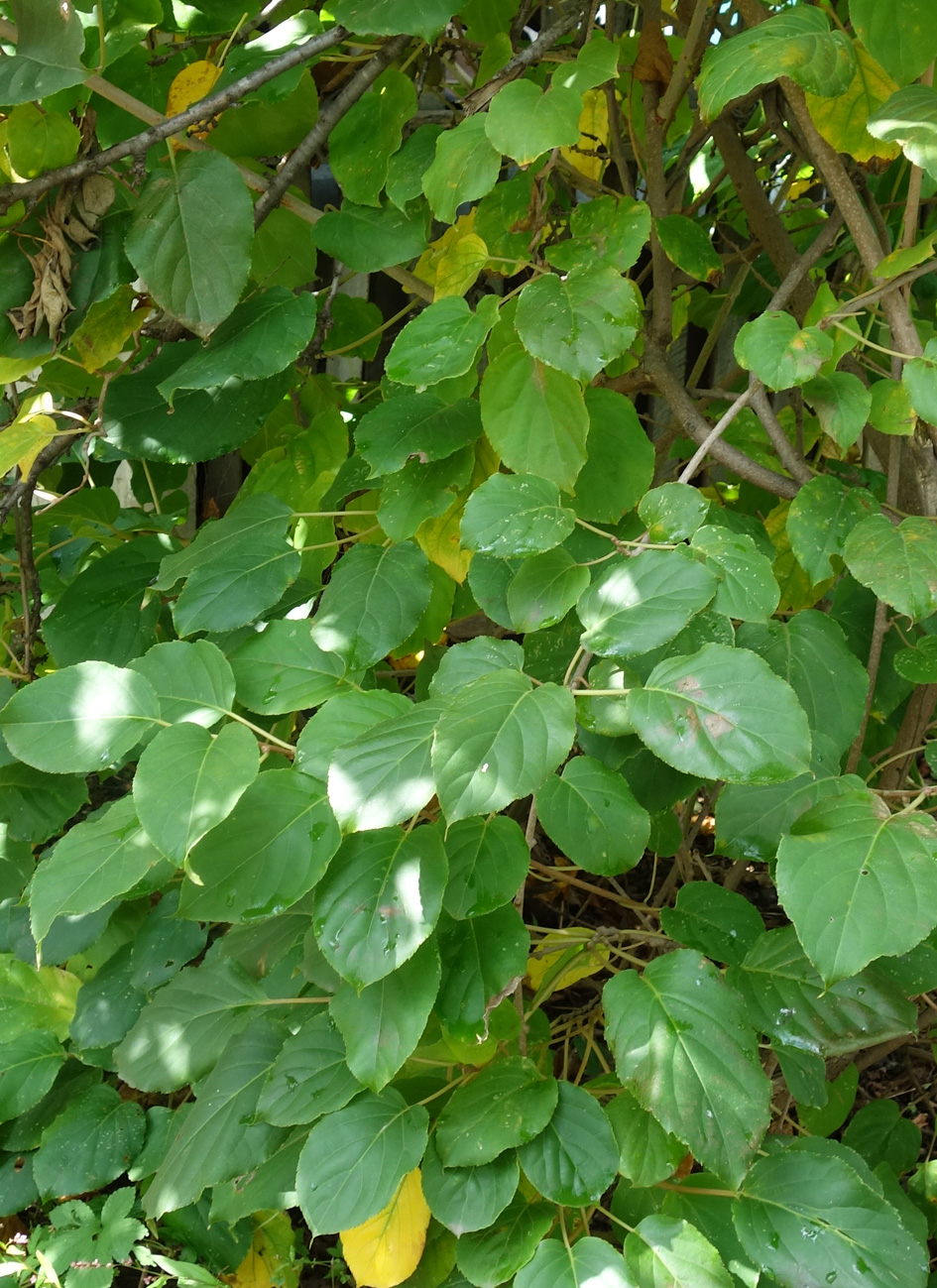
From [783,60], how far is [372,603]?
0.56 meters

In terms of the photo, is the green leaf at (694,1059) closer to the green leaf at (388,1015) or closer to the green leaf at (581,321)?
the green leaf at (388,1015)

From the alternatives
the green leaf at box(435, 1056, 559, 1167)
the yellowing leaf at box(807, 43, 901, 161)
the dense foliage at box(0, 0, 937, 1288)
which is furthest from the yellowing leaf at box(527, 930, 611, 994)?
the yellowing leaf at box(807, 43, 901, 161)

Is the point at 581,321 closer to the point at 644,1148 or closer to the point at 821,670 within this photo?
the point at 821,670

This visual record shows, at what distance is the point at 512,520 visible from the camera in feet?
2.61

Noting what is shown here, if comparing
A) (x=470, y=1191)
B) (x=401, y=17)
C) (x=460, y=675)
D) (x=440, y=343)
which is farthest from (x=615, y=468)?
(x=470, y=1191)

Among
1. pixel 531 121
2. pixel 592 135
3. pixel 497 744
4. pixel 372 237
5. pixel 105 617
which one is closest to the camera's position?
pixel 497 744

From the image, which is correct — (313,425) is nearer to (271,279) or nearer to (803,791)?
(271,279)

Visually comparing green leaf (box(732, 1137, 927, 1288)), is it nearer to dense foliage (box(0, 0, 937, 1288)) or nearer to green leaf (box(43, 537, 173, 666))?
dense foliage (box(0, 0, 937, 1288))

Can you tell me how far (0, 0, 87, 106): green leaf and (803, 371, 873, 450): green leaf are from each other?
27.6 inches

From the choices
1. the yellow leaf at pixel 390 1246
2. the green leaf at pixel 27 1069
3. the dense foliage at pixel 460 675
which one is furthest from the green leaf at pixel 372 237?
the green leaf at pixel 27 1069

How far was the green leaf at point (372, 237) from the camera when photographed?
108cm

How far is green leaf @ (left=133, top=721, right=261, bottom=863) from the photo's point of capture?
2.26ft

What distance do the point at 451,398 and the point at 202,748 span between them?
47cm

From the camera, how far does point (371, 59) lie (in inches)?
42.6
